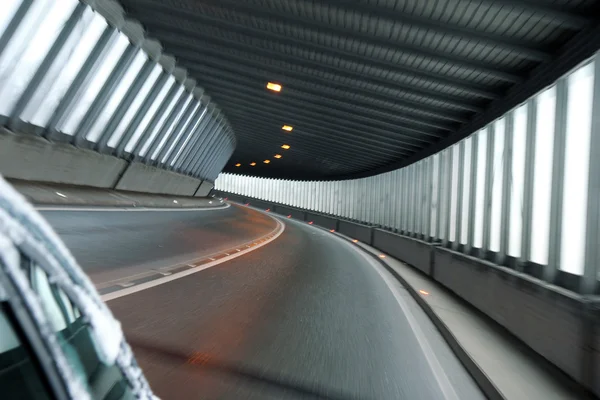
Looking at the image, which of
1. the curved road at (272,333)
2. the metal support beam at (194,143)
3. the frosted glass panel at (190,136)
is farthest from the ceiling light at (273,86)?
the frosted glass panel at (190,136)

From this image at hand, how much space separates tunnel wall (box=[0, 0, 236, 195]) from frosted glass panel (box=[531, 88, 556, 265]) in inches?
400

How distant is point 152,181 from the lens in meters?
27.2

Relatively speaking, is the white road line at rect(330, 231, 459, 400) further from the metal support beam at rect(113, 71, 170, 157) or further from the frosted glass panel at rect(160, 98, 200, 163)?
the frosted glass panel at rect(160, 98, 200, 163)

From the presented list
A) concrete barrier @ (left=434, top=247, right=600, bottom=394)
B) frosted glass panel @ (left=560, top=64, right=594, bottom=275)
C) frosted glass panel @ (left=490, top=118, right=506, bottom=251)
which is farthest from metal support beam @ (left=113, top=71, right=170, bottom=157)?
frosted glass panel @ (left=560, top=64, right=594, bottom=275)

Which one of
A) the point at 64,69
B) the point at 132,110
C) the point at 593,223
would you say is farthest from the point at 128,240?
the point at 593,223

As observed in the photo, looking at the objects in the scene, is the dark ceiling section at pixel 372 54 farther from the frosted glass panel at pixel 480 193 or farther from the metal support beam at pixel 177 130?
the metal support beam at pixel 177 130

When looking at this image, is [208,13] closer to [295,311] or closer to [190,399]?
[295,311]

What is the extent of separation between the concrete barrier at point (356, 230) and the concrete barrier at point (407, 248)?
158 centimetres

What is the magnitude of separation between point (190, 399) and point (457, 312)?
6319mm

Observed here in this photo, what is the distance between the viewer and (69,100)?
53.6 ft

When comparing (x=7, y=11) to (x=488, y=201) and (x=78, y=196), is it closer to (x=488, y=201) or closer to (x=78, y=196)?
(x=78, y=196)

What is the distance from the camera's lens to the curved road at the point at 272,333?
16.8 ft

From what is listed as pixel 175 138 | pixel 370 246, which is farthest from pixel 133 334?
pixel 175 138

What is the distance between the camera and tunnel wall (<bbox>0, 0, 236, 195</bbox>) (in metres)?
14.0
